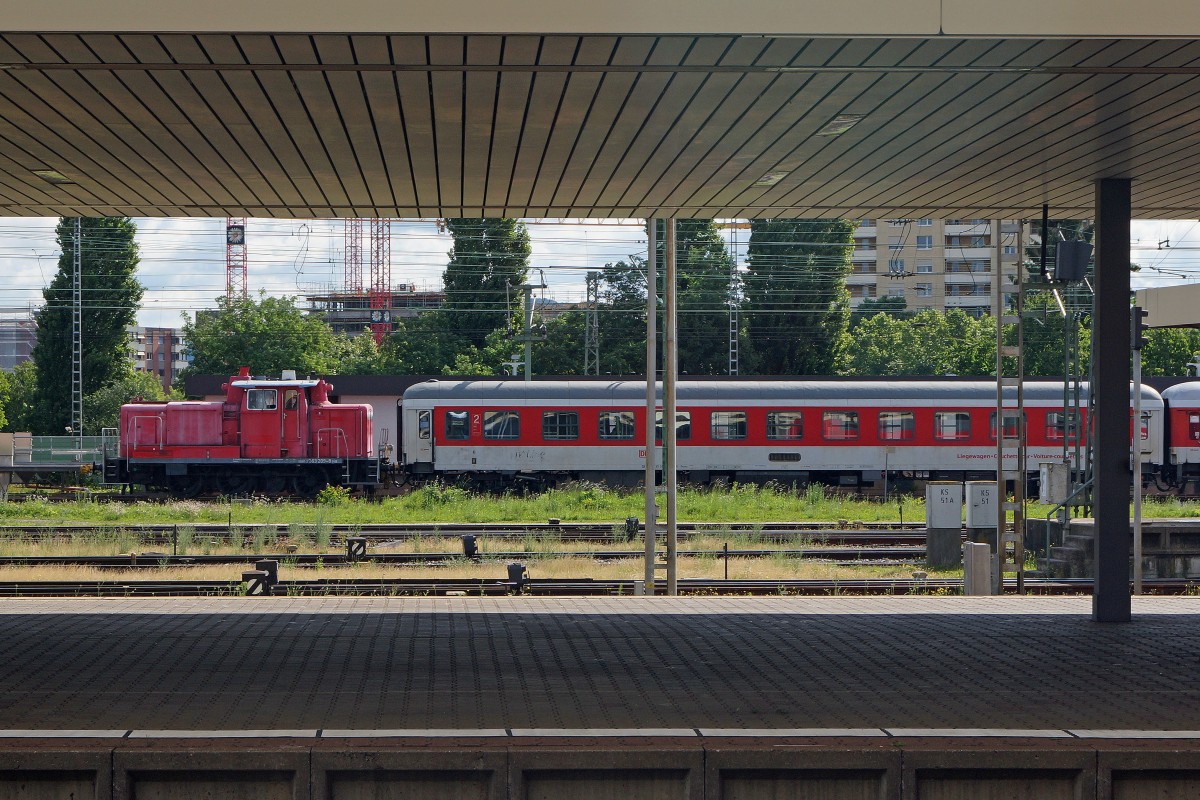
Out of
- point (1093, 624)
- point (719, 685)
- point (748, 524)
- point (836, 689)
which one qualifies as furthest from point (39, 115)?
point (748, 524)

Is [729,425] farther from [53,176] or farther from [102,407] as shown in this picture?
[102,407]

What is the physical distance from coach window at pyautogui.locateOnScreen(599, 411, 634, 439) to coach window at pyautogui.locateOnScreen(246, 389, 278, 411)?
921cm

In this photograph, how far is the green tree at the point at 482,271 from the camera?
203ft

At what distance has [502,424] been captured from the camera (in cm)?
3262

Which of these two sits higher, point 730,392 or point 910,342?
point 910,342

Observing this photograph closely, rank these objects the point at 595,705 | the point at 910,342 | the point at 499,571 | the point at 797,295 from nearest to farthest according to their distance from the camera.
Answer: the point at 595,705, the point at 499,571, the point at 797,295, the point at 910,342

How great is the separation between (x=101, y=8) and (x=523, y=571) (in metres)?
10.1

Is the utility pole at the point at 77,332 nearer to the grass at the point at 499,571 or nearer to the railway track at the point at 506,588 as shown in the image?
the grass at the point at 499,571

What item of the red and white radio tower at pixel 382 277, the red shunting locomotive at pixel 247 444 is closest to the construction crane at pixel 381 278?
the red and white radio tower at pixel 382 277

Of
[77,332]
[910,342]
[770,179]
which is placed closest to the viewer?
[770,179]

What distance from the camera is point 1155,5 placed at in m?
6.78

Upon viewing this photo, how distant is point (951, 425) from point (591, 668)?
2599 centimetres

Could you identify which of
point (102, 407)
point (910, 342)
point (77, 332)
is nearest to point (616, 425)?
point (77, 332)

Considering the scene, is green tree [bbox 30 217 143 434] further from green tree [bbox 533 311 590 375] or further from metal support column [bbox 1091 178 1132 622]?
metal support column [bbox 1091 178 1132 622]
